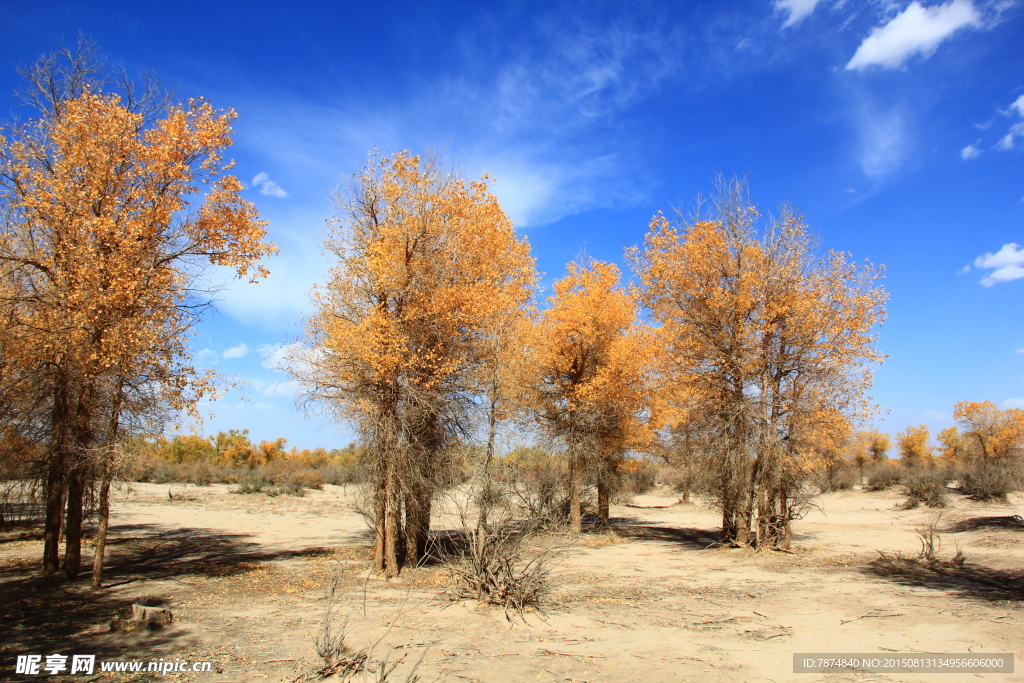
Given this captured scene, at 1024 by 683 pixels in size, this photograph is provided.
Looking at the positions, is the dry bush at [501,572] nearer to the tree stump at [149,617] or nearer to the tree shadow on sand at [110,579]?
the tree stump at [149,617]

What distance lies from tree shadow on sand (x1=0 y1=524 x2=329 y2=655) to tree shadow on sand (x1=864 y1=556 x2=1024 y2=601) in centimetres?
1324

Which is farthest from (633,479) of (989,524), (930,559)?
(930,559)

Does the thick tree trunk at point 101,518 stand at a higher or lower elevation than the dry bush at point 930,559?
higher

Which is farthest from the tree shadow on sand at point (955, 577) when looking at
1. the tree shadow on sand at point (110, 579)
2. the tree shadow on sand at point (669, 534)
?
the tree shadow on sand at point (110, 579)

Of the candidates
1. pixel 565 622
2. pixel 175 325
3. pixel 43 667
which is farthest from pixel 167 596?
pixel 565 622

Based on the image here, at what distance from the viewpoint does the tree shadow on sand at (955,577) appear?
1034cm

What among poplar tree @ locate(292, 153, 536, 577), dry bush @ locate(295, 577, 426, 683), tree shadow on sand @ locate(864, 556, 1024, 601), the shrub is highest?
poplar tree @ locate(292, 153, 536, 577)

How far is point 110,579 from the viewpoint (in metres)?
11.2

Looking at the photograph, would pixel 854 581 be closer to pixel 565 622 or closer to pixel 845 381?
pixel 845 381

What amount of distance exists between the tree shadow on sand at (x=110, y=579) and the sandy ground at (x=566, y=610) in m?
0.05

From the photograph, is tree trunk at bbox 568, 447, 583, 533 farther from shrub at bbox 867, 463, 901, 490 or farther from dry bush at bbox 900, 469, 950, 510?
shrub at bbox 867, 463, 901, 490

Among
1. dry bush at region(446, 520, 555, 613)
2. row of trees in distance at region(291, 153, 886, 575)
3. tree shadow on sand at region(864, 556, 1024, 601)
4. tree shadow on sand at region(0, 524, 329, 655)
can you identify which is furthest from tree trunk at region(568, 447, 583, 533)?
dry bush at region(446, 520, 555, 613)

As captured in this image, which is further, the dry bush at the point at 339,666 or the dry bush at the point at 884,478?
the dry bush at the point at 884,478

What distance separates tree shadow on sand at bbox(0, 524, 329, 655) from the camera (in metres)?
7.44
